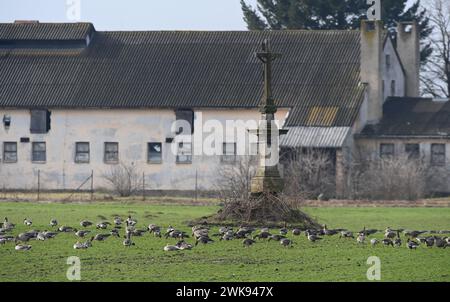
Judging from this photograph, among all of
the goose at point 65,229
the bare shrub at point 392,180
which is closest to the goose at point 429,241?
the goose at point 65,229

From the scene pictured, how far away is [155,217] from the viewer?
4597 centimetres

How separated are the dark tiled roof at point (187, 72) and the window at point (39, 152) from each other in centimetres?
210

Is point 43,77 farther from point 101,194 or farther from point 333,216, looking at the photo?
point 333,216

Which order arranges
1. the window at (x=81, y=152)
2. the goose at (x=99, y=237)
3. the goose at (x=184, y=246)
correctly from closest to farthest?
the goose at (x=184, y=246) < the goose at (x=99, y=237) < the window at (x=81, y=152)

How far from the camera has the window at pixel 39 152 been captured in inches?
2751

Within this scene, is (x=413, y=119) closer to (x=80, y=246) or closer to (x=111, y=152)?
(x=111, y=152)

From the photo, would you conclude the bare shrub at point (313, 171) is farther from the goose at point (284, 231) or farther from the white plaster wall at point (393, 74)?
the goose at point (284, 231)

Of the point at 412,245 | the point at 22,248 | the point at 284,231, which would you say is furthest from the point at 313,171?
the point at 22,248

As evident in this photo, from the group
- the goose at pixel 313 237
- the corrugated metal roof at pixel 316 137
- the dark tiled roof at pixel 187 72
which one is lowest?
the goose at pixel 313 237

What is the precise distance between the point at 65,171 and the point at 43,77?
5.30 metres

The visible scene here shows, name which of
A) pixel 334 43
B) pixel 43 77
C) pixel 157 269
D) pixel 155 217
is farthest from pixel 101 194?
pixel 157 269

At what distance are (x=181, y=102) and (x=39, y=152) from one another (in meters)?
7.82
